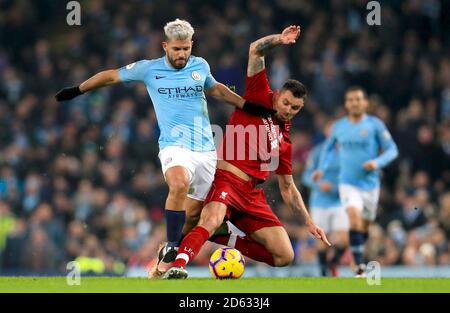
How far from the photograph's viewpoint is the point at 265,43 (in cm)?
922

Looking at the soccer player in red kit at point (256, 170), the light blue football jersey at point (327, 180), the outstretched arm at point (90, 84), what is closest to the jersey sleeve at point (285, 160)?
the soccer player in red kit at point (256, 170)

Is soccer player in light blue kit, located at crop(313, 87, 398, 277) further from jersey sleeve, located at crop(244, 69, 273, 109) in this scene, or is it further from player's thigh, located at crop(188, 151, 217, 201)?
player's thigh, located at crop(188, 151, 217, 201)

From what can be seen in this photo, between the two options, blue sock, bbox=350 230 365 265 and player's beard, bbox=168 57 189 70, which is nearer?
player's beard, bbox=168 57 189 70

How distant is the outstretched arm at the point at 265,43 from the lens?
8992 millimetres

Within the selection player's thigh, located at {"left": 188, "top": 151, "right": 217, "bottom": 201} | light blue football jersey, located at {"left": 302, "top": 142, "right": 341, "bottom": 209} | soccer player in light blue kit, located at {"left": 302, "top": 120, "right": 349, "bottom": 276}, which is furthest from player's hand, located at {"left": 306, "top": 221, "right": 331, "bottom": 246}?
soccer player in light blue kit, located at {"left": 302, "top": 120, "right": 349, "bottom": 276}

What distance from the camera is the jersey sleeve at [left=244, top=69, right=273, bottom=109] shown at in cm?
965

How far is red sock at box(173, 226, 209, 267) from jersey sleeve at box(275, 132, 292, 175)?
3.98 feet

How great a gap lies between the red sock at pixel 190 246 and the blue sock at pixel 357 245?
3.29 metres

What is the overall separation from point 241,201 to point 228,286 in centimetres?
139

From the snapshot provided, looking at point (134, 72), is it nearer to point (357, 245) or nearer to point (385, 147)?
point (357, 245)

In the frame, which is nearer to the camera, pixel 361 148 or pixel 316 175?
pixel 361 148

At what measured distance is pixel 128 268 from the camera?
15547 mm

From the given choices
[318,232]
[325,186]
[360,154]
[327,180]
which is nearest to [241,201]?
[318,232]
